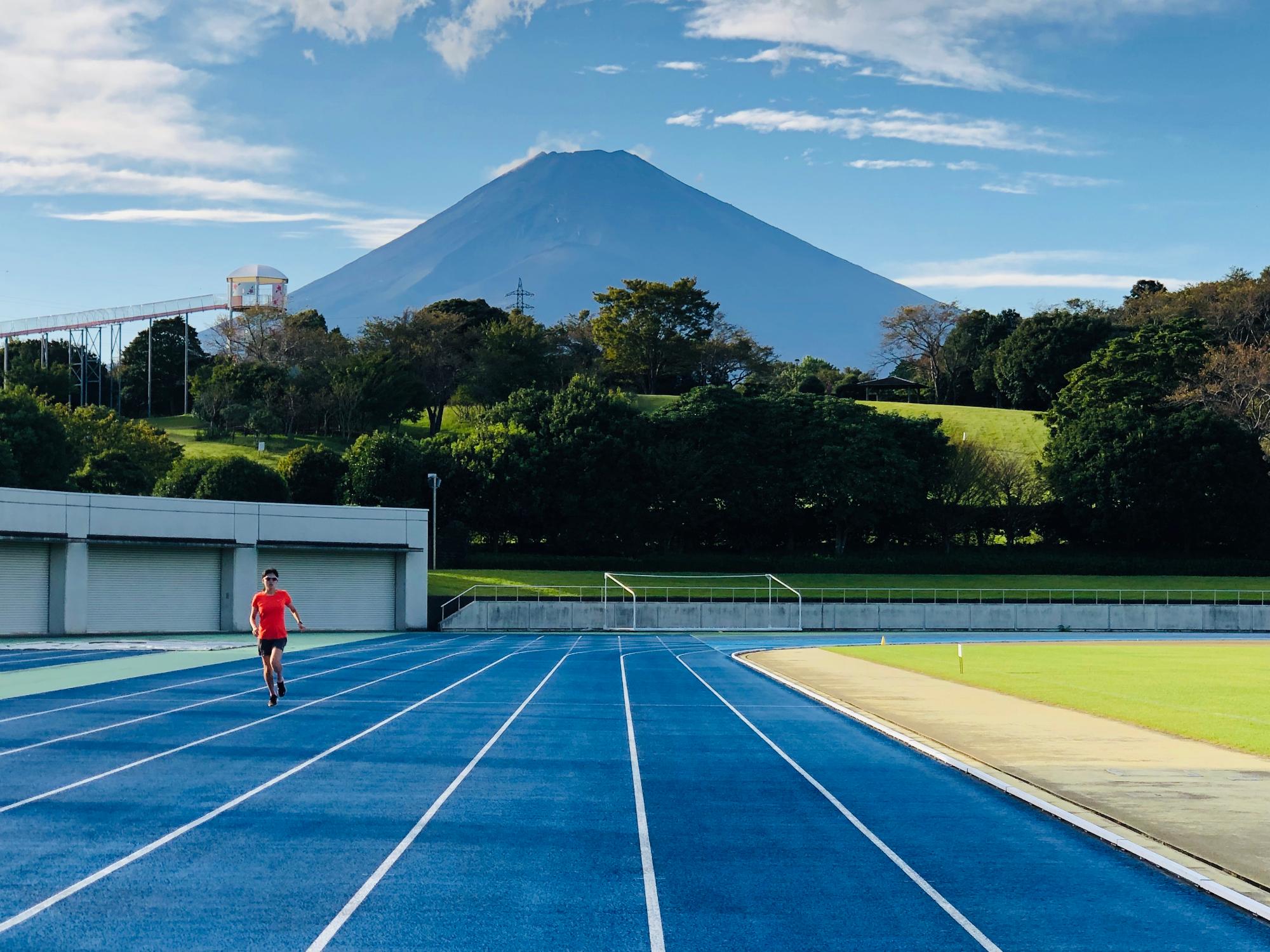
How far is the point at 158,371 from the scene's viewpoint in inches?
4156

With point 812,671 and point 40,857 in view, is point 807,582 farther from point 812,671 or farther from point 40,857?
point 40,857

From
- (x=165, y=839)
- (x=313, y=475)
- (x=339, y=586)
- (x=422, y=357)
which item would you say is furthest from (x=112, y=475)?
(x=165, y=839)

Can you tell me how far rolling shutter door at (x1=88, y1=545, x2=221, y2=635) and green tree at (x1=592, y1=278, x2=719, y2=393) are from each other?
64.2 metres

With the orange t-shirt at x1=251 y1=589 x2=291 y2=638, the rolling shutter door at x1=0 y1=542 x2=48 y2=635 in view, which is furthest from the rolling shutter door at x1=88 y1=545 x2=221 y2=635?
the orange t-shirt at x1=251 y1=589 x2=291 y2=638

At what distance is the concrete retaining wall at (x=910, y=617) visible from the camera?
5412 cm

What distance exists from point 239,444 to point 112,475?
1894 cm

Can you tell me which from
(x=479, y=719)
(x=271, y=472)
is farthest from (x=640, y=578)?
(x=479, y=719)

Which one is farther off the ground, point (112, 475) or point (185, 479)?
point (112, 475)

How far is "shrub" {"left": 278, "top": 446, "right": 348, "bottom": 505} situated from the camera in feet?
236

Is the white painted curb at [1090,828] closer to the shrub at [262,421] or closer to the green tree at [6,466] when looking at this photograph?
the green tree at [6,466]

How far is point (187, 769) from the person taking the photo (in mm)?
11492

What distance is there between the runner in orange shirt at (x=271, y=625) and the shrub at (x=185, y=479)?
53710 mm

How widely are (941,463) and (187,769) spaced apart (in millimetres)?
69525

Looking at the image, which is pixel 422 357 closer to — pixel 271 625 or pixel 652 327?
pixel 652 327
